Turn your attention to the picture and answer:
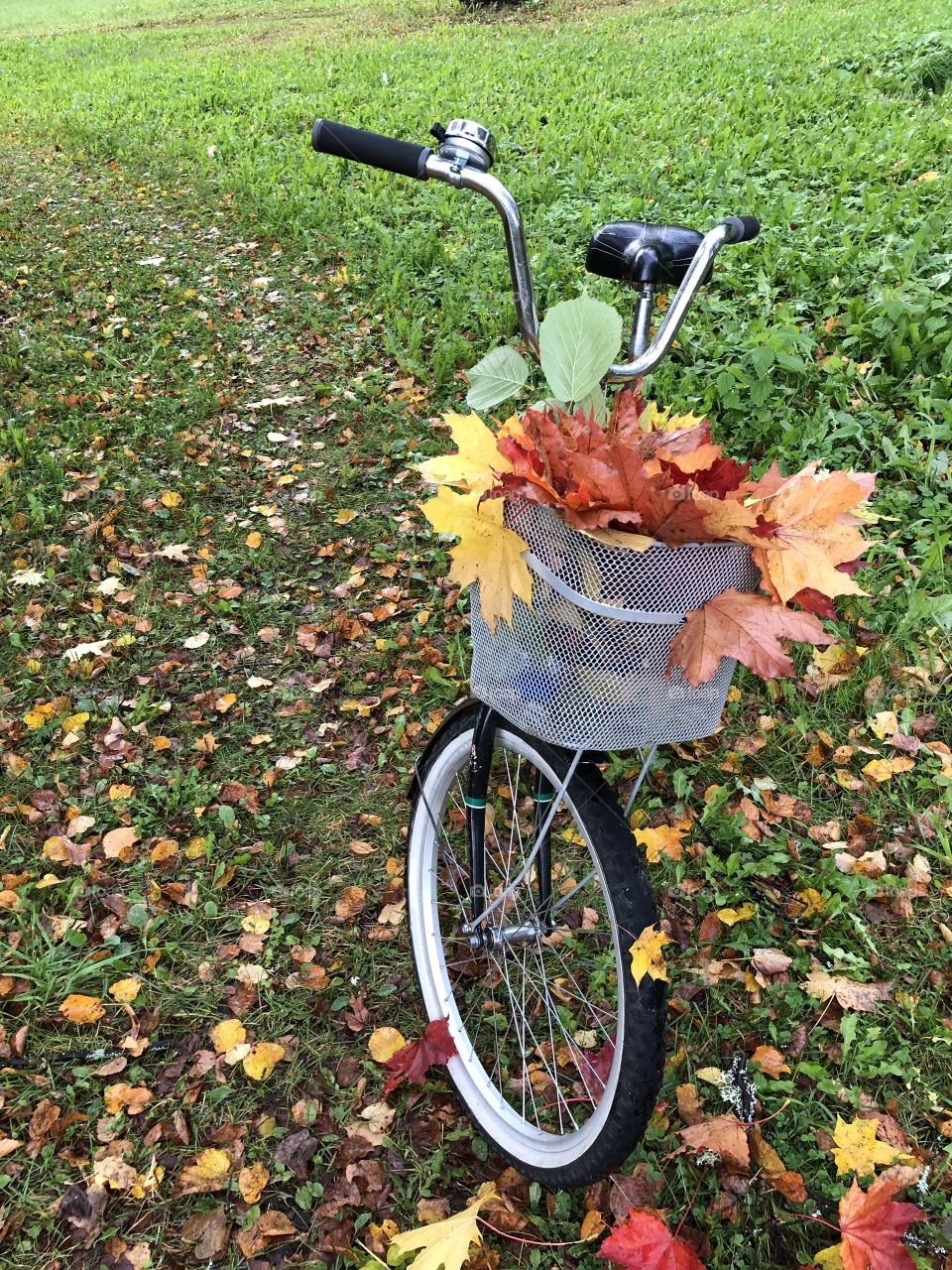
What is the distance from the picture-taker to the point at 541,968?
6.55 feet

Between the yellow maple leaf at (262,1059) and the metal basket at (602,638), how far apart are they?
1.25 metres

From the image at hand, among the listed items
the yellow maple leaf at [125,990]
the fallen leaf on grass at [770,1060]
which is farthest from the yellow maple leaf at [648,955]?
the yellow maple leaf at [125,990]

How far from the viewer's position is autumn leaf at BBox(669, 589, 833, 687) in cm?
106

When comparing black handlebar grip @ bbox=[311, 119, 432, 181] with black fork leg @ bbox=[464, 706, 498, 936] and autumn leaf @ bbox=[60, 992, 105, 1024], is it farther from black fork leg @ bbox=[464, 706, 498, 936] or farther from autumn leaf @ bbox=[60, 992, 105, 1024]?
autumn leaf @ bbox=[60, 992, 105, 1024]

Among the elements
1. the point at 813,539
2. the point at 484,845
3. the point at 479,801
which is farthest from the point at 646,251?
the point at 484,845

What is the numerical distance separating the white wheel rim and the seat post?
2.50 feet

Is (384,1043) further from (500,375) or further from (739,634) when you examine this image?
(500,375)

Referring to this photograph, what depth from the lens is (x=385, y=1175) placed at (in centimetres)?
188

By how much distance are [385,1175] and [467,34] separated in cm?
1394

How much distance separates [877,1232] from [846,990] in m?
0.67

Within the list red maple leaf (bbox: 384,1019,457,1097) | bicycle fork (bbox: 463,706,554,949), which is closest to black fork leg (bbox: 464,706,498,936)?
bicycle fork (bbox: 463,706,554,949)

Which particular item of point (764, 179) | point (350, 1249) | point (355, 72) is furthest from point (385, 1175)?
point (355, 72)

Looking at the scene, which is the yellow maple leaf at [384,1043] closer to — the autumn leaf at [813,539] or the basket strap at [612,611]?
the basket strap at [612,611]

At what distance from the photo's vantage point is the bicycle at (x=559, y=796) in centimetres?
119
